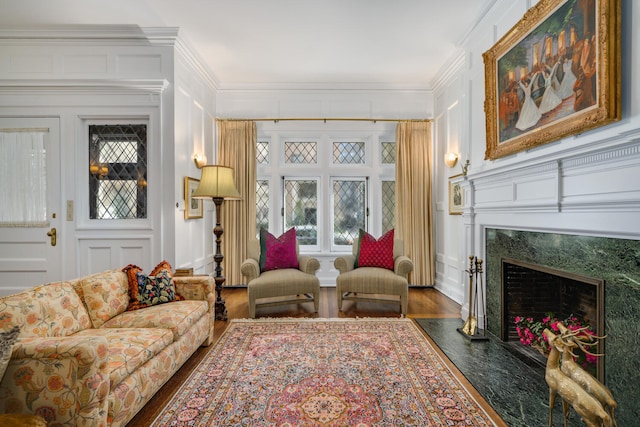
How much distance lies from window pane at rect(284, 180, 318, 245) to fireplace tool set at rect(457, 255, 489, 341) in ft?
8.23

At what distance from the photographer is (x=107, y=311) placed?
2.21m

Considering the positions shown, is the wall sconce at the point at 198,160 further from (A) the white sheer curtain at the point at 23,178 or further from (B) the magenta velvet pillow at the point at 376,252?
(B) the magenta velvet pillow at the point at 376,252

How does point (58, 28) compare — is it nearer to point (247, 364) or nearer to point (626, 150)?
point (247, 364)

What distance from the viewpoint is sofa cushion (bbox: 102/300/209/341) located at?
2141mm

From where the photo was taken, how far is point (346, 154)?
5.00 meters

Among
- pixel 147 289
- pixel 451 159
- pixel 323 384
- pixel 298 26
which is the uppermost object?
pixel 298 26

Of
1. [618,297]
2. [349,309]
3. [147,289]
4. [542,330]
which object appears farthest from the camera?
[349,309]

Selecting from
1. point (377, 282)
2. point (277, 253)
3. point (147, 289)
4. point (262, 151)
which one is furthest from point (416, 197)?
point (147, 289)

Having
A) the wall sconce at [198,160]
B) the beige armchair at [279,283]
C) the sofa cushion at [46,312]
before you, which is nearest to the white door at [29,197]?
the wall sconce at [198,160]

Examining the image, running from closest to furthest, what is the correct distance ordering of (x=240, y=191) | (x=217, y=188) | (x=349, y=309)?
(x=217, y=188) → (x=349, y=309) → (x=240, y=191)

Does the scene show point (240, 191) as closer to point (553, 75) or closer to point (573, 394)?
point (553, 75)

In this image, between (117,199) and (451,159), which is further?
(451,159)

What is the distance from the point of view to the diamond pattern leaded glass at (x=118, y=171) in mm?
3516

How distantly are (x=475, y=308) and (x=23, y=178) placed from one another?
4926mm
